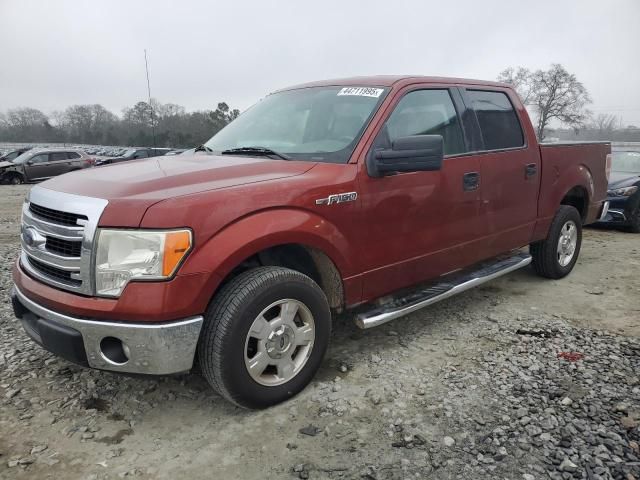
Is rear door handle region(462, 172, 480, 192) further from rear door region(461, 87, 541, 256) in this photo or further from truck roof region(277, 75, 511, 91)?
truck roof region(277, 75, 511, 91)

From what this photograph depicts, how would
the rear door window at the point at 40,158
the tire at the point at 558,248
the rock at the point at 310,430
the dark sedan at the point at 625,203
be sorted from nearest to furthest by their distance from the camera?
the rock at the point at 310,430
the tire at the point at 558,248
the dark sedan at the point at 625,203
the rear door window at the point at 40,158

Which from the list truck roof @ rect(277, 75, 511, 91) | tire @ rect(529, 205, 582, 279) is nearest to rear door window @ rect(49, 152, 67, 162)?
truck roof @ rect(277, 75, 511, 91)

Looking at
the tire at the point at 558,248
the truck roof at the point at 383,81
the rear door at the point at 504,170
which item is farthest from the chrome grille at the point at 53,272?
the tire at the point at 558,248

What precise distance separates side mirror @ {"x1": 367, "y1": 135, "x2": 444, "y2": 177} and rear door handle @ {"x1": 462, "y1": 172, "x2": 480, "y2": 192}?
0.78m

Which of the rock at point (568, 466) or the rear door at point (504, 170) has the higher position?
the rear door at point (504, 170)

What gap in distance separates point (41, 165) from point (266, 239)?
20.1 m

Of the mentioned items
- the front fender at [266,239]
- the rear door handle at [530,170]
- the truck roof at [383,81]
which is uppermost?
the truck roof at [383,81]

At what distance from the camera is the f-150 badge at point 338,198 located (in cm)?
275

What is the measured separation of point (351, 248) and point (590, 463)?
1.62 metres

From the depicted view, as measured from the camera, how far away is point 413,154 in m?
2.81

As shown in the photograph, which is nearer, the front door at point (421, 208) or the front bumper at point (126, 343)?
the front bumper at point (126, 343)

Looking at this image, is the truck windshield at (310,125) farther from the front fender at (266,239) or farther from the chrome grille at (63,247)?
the chrome grille at (63,247)

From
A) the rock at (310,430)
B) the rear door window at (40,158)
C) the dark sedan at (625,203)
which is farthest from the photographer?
the rear door window at (40,158)

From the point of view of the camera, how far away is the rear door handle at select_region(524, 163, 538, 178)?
4.22m
